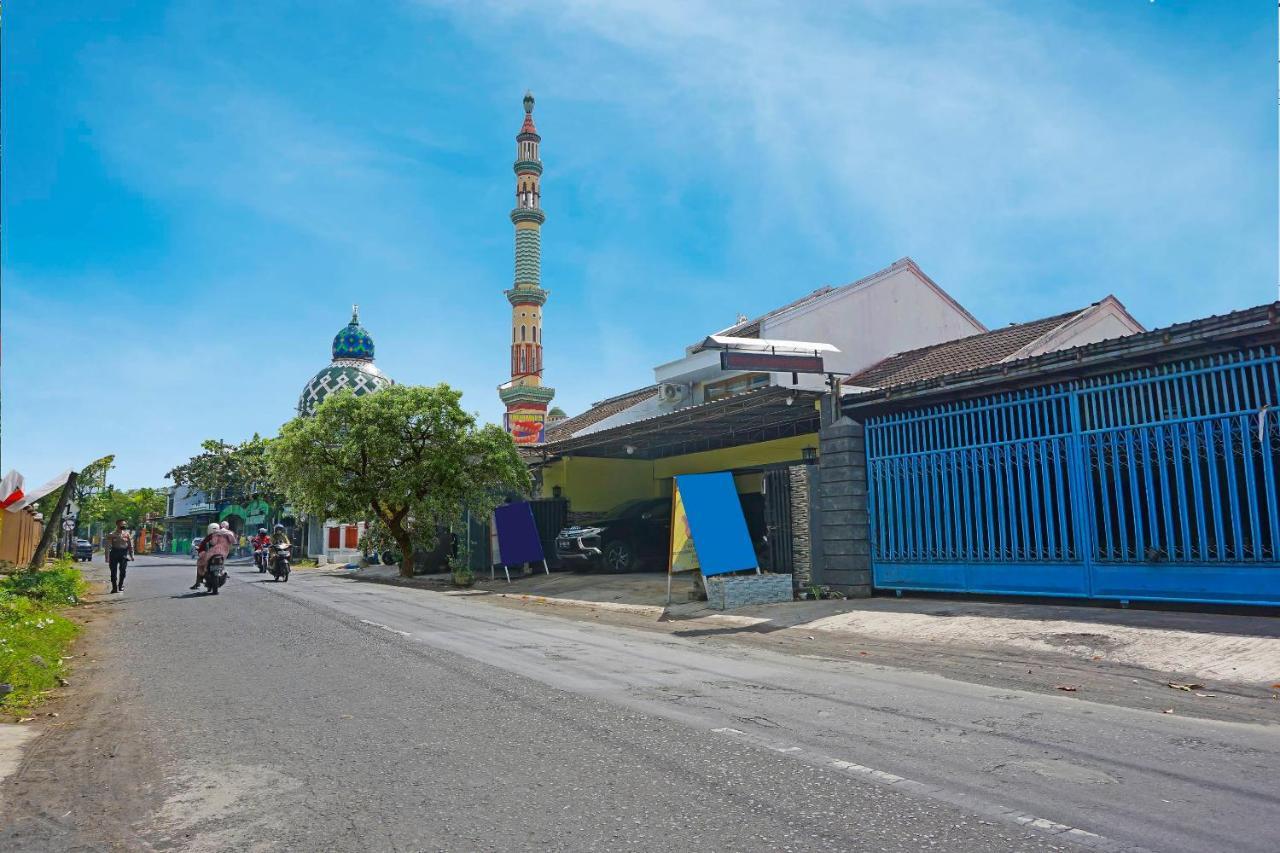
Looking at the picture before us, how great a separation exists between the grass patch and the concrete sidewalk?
7899mm

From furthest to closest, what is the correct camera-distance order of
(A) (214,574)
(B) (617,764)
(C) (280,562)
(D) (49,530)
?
(C) (280,562) → (D) (49,530) → (A) (214,574) → (B) (617,764)

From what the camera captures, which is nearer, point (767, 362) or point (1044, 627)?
point (1044, 627)

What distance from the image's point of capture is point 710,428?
68.4 feet

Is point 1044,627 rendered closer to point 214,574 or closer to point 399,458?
point 214,574

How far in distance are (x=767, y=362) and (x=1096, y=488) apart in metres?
7.93

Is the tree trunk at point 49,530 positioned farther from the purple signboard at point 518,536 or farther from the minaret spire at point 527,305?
the minaret spire at point 527,305

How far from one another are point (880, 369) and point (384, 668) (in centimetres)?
1699

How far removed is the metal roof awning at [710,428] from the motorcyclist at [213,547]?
29.0ft

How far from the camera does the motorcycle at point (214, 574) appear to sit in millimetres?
17891

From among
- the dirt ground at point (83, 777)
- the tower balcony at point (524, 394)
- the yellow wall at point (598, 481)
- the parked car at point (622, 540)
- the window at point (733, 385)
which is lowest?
the dirt ground at point (83, 777)

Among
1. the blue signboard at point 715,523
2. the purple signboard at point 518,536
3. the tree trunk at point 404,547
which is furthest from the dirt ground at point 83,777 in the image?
the tree trunk at point 404,547

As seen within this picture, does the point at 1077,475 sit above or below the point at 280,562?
above

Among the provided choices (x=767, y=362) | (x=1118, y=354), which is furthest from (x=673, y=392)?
(x=1118, y=354)

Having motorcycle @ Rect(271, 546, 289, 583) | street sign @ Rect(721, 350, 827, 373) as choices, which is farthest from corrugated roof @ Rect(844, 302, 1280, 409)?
motorcycle @ Rect(271, 546, 289, 583)
